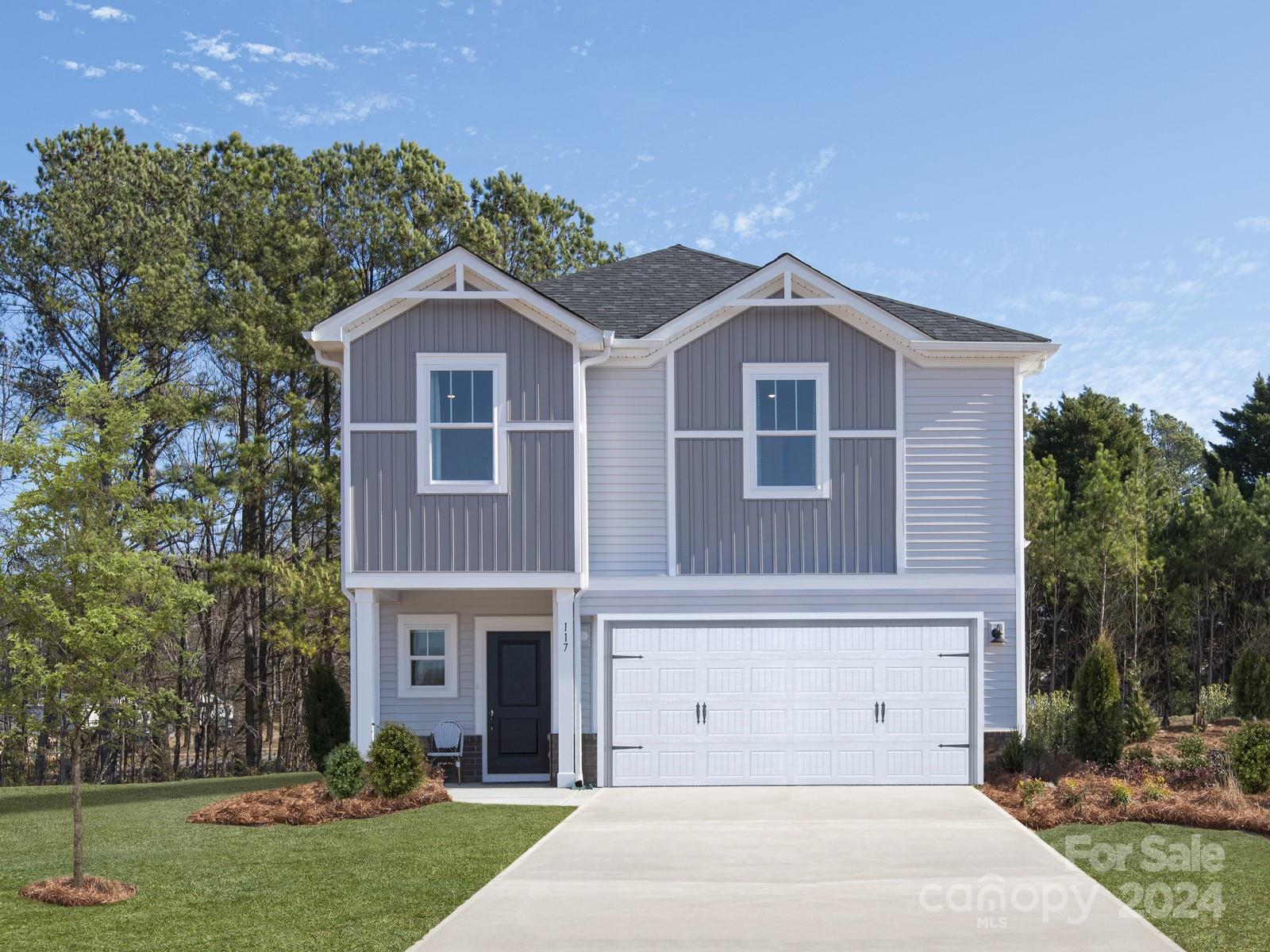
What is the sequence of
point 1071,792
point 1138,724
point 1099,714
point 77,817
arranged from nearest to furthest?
point 77,817
point 1071,792
point 1099,714
point 1138,724

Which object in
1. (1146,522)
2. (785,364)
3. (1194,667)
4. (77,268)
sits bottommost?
(1194,667)

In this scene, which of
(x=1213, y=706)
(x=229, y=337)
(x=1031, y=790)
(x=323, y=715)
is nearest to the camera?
(x=1031, y=790)

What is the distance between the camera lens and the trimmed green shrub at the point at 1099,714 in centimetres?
1612

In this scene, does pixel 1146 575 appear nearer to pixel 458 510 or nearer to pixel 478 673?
pixel 478 673

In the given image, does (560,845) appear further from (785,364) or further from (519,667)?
(785,364)

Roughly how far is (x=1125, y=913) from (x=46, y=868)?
8.95m

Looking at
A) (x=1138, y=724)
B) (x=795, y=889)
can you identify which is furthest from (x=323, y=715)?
(x=1138, y=724)

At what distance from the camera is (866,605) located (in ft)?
54.1

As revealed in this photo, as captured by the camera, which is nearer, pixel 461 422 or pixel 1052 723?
pixel 461 422

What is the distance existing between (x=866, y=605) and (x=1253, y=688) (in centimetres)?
784

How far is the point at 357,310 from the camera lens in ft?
52.7

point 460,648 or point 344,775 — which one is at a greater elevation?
point 460,648

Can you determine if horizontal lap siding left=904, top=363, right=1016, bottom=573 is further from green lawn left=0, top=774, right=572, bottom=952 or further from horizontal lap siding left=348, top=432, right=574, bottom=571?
green lawn left=0, top=774, right=572, bottom=952

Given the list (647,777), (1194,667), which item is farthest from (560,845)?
(1194,667)
